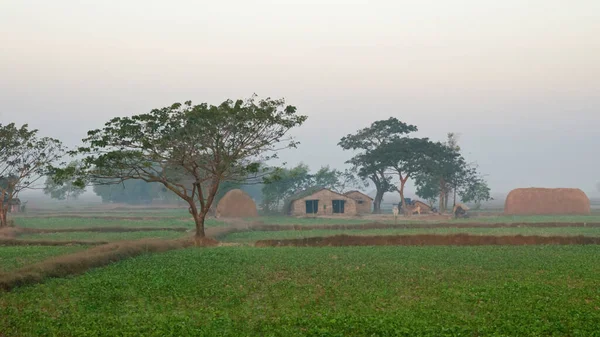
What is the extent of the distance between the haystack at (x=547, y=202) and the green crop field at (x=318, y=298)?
51.1 m

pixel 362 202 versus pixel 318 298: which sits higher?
pixel 362 202

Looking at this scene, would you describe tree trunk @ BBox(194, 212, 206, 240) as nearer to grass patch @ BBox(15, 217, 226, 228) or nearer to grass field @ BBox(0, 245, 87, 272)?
grass field @ BBox(0, 245, 87, 272)

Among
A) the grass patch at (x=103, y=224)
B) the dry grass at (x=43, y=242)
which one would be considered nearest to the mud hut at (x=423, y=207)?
the grass patch at (x=103, y=224)

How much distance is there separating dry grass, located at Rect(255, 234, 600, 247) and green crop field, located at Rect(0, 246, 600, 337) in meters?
9.00

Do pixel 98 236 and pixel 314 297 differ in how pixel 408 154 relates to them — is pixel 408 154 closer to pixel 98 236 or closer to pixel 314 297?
pixel 98 236

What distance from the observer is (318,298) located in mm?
19516

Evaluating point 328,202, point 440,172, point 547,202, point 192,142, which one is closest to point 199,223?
point 192,142

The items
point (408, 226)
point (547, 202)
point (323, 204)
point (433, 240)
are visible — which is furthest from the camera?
point (323, 204)

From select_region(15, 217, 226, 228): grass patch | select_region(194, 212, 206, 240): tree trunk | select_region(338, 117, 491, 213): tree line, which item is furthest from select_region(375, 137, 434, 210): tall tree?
select_region(194, 212, 206, 240): tree trunk

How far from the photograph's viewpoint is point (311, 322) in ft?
52.5

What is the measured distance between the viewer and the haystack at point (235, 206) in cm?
7444

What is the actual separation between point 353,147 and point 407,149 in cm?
1241

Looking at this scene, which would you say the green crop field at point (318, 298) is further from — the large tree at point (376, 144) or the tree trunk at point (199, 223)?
the large tree at point (376, 144)

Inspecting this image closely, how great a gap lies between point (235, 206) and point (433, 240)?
39.8 metres
